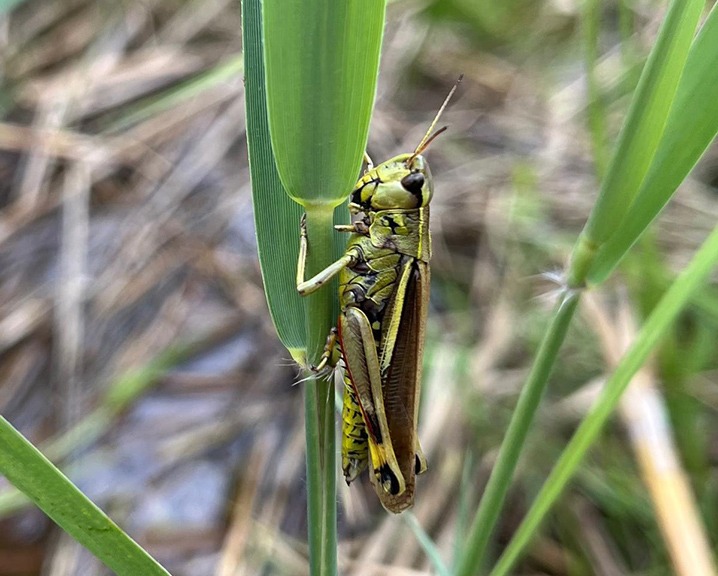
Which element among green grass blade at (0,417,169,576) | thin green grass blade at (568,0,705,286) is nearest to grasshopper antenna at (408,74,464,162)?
thin green grass blade at (568,0,705,286)

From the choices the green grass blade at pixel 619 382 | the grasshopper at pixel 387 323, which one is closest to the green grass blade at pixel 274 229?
the grasshopper at pixel 387 323

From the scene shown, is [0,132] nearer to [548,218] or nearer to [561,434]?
[548,218]

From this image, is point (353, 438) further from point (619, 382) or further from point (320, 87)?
point (320, 87)

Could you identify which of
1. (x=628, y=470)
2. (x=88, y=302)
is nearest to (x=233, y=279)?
(x=88, y=302)

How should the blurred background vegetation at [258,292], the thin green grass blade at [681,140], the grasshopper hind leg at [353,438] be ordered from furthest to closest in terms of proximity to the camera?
the blurred background vegetation at [258,292] < the grasshopper hind leg at [353,438] < the thin green grass blade at [681,140]

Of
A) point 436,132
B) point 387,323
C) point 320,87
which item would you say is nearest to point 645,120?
point 320,87

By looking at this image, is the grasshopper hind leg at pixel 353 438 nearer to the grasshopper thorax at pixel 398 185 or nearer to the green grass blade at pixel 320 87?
the grasshopper thorax at pixel 398 185
